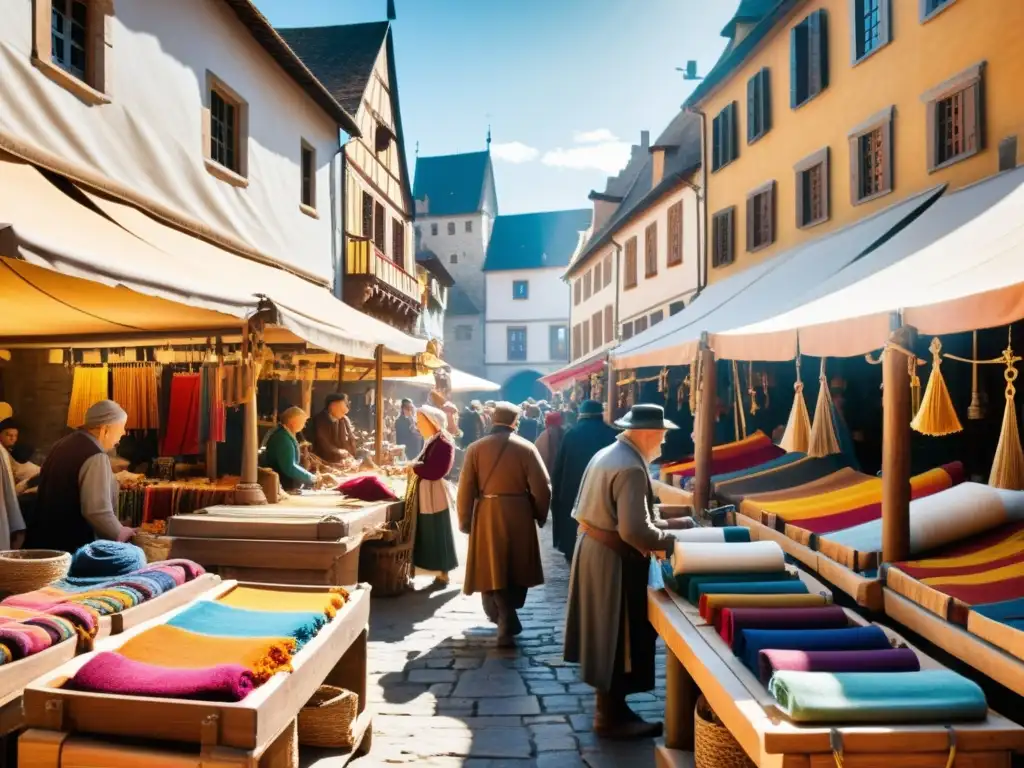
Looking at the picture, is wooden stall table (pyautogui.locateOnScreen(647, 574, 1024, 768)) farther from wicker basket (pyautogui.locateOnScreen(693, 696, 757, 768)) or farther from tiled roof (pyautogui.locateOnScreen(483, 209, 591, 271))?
tiled roof (pyautogui.locateOnScreen(483, 209, 591, 271))

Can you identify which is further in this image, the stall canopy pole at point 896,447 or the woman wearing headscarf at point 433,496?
the woman wearing headscarf at point 433,496

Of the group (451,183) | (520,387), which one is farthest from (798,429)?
(451,183)

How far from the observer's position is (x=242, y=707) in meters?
2.55

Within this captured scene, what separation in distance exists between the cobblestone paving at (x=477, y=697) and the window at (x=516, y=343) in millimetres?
38556

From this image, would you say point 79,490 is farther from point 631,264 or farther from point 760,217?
point 631,264

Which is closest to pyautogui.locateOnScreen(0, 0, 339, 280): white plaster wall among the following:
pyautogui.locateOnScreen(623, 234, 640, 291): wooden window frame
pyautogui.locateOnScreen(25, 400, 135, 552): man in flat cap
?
pyautogui.locateOnScreen(25, 400, 135, 552): man in flat cap

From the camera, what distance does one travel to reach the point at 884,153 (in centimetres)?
1058

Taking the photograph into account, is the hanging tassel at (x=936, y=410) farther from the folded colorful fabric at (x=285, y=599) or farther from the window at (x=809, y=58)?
the window at (x=809, y=58)

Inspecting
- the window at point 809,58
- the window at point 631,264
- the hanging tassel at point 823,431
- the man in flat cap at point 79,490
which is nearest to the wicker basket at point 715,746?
the hanging tassel at point 823,431

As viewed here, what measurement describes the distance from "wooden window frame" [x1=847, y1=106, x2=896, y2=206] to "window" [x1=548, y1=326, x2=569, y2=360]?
34.2 metres

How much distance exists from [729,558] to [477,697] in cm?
207

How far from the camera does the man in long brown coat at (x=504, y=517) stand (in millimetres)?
6219

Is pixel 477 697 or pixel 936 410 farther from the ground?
pixel 936 410

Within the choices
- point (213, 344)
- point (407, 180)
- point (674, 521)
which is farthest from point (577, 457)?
point (407, 180)
